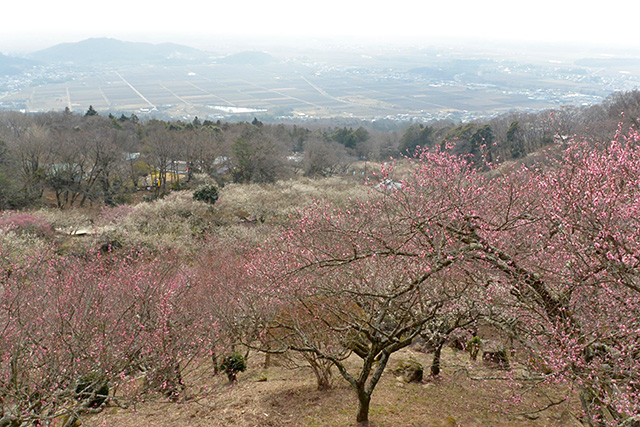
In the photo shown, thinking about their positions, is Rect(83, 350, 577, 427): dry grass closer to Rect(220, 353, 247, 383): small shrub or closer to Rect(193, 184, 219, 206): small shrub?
Rect(220, 353, 247, 383): small shrub

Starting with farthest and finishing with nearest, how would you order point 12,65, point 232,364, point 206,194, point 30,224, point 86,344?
point 12,65 → point 206,194 → point 30,224 → point 232,364 → point 86,344

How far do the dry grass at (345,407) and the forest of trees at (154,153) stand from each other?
13521mm

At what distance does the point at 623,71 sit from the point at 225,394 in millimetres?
154776

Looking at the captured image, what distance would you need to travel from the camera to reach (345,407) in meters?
7.75

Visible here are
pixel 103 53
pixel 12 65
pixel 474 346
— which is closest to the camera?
pixel 474 346

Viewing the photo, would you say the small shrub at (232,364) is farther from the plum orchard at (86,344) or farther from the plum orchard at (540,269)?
the plum orchard at (540,269)

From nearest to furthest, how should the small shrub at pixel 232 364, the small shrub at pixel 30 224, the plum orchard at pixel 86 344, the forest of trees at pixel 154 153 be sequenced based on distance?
1. the plum orchard at pixel 86 344
2. the small shrub at pixel 232 364
3. the small shrub at pixel 30 224
4. the forest of trees at pixel 154 153

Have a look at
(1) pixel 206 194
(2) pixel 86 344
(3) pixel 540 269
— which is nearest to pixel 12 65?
(1) pixel 206 194

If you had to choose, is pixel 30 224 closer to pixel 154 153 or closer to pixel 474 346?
pixel 154 153

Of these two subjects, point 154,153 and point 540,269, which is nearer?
point 540,269

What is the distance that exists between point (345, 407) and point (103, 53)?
20931 cm

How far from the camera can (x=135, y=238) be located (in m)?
18.9

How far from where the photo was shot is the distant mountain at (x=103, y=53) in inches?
6654

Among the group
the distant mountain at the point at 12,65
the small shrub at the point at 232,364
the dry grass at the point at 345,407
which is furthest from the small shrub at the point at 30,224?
the distant mountain at the point at 12,65
